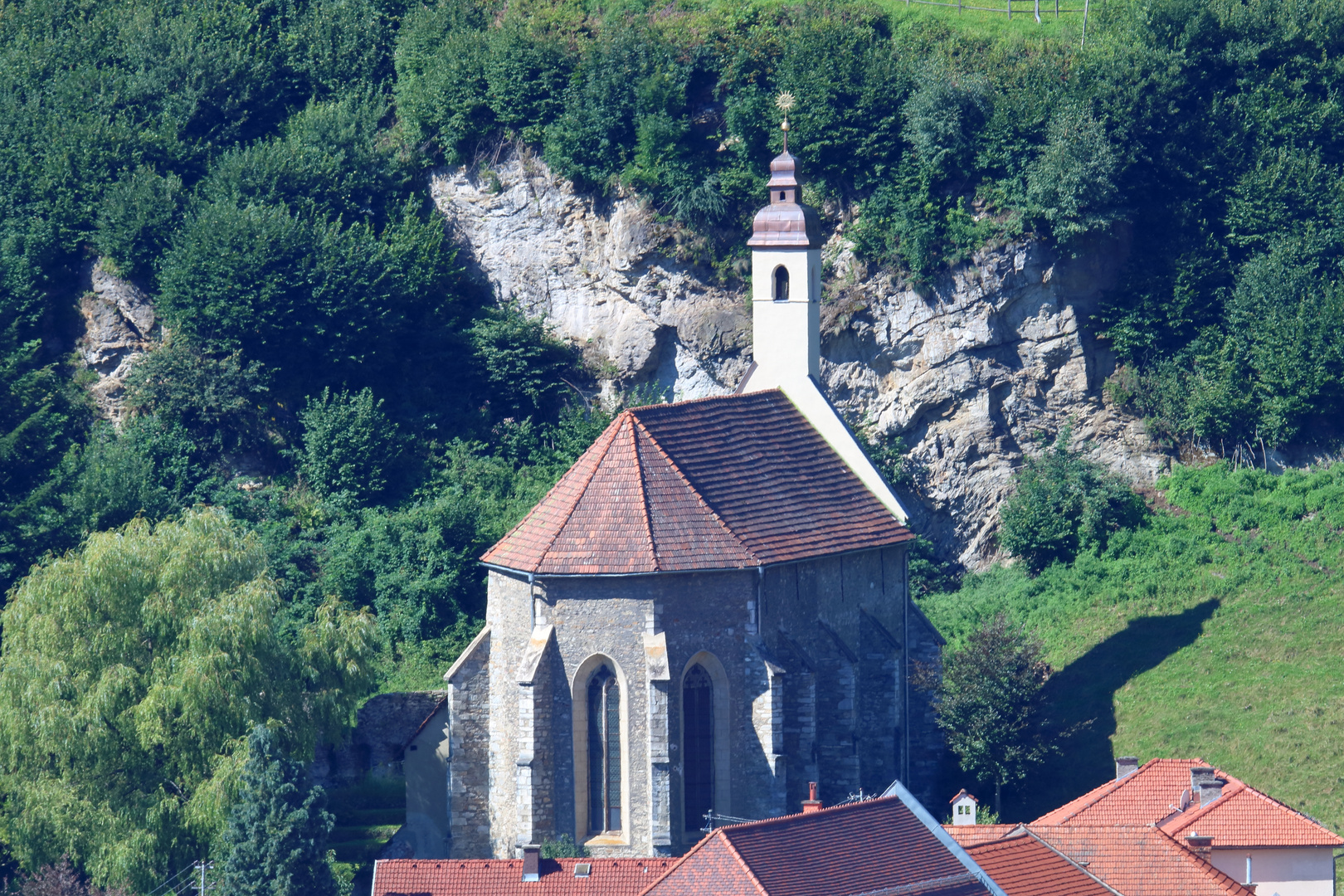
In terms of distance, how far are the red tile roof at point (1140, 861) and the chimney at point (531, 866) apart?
9170 mm

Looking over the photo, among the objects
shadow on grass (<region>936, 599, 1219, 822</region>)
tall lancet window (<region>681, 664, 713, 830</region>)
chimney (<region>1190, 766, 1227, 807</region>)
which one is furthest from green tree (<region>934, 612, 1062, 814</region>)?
tall lancet window (<region>681, 664, 713, 830</region>)

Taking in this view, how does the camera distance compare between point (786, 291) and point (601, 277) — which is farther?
point (601, 277)

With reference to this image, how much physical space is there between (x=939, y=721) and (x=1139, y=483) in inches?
516

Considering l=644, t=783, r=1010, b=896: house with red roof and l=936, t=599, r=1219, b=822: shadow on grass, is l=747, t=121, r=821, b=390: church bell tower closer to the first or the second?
l=936, t=599, r=1219, b=822: shadow on grass

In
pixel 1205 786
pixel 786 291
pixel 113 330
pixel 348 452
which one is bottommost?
pixel 1205 786

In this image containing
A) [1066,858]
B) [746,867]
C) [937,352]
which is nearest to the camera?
[746,867]

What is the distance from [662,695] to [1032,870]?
24.5 ft

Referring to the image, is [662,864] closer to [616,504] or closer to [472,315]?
[616,504]

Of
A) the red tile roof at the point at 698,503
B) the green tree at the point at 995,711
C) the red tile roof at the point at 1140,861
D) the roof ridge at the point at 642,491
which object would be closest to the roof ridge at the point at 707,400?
the red tile roof at the point at 698,503

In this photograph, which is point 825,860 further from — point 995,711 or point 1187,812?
point 995,711

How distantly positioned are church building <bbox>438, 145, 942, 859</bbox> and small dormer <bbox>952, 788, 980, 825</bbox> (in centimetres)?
261

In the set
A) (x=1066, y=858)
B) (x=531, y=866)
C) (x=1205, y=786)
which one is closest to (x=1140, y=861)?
(x=1066, y=858)

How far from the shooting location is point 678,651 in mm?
39156

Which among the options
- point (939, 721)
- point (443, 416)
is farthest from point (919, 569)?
point (443, 416)
